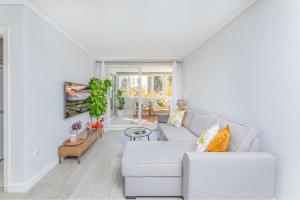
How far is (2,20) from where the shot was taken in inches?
86.8

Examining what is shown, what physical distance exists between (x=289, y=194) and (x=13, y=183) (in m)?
3.18

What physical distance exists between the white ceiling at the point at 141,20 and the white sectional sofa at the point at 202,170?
163 centimetres

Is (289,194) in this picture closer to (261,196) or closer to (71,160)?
(261,196)

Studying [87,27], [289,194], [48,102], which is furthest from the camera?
[87,27]

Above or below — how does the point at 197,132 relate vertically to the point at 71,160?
above

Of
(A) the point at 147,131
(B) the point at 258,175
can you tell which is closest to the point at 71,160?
(A) the point at 147,131

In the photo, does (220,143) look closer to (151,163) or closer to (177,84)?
(151,163)

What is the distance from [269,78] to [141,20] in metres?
1.97

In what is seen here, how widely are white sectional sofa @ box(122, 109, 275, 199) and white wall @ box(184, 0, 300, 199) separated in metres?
0.16

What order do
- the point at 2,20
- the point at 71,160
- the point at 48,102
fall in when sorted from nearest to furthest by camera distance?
the point at 2,20 < the point at 48,102 < the point at 71,160

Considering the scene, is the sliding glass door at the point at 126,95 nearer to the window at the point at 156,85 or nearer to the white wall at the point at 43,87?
the window at the point at 156,85

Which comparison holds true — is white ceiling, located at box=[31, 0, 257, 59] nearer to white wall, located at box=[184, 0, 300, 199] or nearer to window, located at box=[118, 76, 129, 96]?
white wall, located at box=[184, 0, 300, 199]

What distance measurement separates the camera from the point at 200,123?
131 inches

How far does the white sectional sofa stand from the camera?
1.75 m
